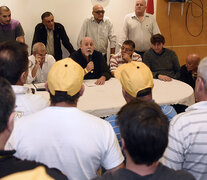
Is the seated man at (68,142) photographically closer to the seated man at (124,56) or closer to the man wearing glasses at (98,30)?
the seated man at (124,56)

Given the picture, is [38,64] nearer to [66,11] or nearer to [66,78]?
[66,78]

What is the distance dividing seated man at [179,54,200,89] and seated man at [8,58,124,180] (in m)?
2.85

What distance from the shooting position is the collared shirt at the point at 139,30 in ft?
16.8

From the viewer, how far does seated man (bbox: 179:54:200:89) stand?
3891mm

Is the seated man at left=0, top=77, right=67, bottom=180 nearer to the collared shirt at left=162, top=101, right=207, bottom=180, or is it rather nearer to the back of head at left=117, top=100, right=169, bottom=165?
the back of head at left=117, top=100, right=169, bottom=165

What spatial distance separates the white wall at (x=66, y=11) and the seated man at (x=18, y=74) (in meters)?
3.68

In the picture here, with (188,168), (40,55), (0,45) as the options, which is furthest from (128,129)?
(40,55)

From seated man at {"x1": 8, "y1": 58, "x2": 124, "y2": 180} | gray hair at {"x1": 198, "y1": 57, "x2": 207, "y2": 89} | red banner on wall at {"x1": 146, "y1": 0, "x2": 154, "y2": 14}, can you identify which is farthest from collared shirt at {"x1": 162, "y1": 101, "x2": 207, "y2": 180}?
red banner on wall at {"x1": 146, "y1": 0, "x2": 154, "y2": 14}

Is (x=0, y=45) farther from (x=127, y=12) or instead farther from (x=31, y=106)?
(x=127, y=12)

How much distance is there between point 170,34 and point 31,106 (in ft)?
16.5

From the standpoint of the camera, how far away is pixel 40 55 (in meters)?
3.53

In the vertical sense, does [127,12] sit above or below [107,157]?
above

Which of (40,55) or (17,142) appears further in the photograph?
(40,55)

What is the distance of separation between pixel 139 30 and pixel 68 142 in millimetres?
4122
